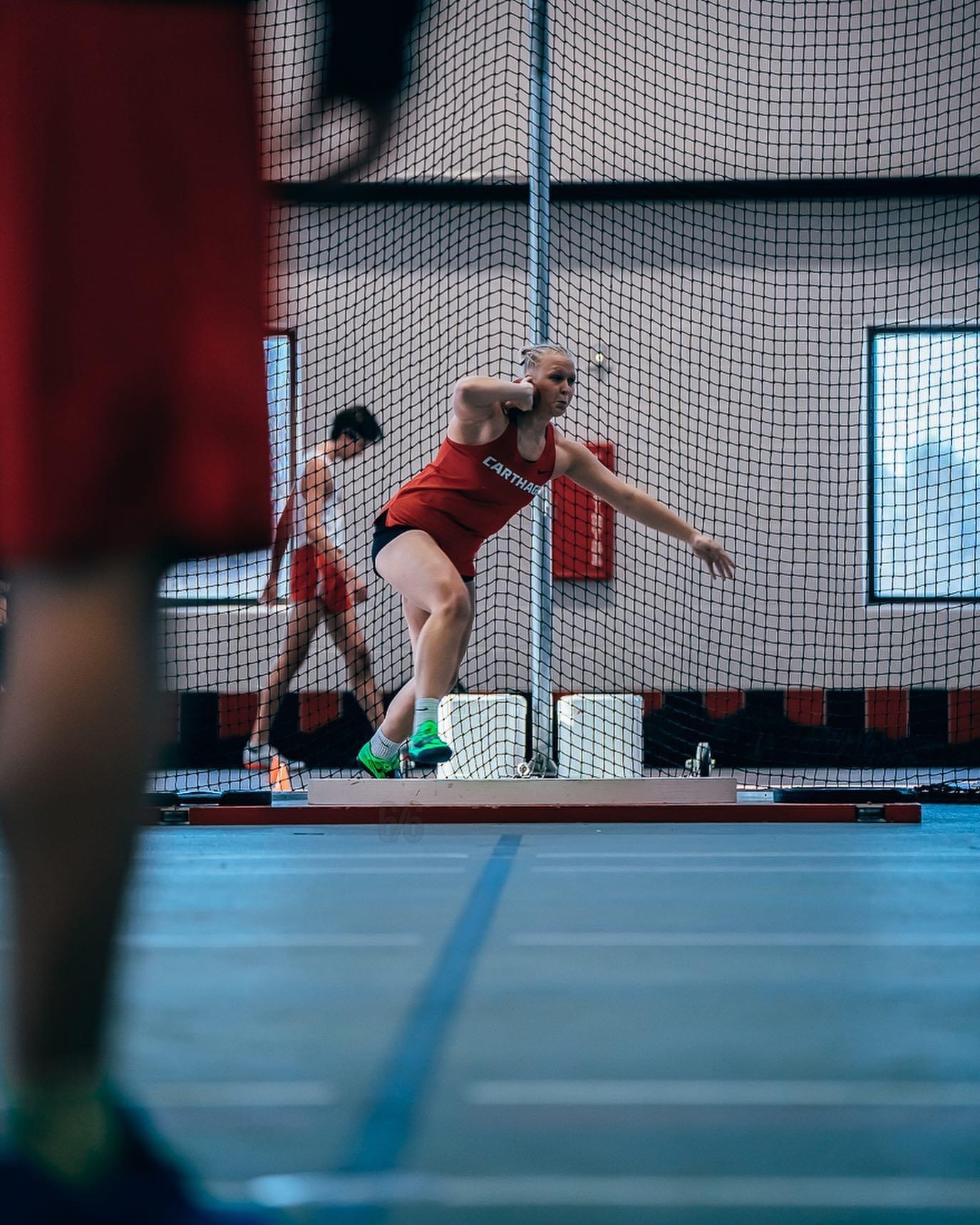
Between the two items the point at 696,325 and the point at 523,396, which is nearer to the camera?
the point at 523,396

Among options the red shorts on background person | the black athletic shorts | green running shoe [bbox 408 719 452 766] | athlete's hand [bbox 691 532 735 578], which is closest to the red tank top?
the black athletic shorts

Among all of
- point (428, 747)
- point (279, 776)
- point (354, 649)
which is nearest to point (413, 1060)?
point (428, 747)

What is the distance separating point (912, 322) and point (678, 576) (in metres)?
2.08

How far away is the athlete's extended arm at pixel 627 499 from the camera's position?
3.55m

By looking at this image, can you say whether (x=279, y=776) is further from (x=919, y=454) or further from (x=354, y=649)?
(x=919, y=454)

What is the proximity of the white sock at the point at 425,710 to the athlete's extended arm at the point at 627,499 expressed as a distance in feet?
2.84

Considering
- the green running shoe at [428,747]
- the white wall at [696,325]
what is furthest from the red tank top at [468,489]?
the white wall at [696,325]

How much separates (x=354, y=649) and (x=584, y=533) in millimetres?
2114

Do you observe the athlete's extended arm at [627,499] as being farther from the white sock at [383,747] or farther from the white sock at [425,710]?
the white sock at [383,747]

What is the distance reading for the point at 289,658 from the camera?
200 inches

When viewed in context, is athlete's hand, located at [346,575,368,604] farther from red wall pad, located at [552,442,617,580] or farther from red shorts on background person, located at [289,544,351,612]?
red wall pad, located at [552,442,617,580]

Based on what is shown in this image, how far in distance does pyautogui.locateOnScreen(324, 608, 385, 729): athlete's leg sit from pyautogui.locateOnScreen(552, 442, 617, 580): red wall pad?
1.82m

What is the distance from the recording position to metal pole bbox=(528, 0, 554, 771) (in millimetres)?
4305

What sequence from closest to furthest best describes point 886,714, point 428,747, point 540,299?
point 428,747 < point 540,299 < point 886,714
